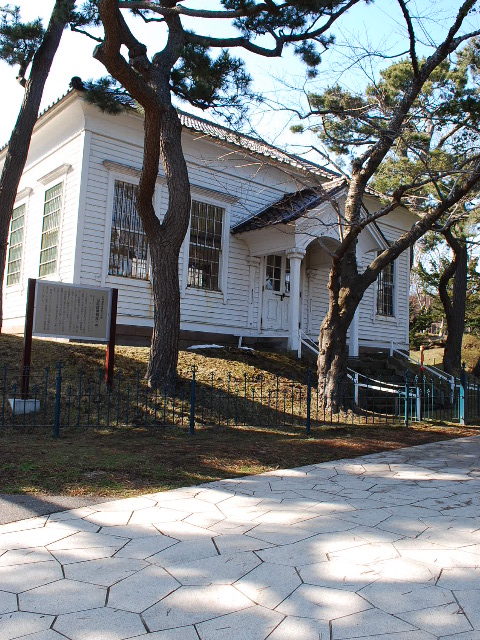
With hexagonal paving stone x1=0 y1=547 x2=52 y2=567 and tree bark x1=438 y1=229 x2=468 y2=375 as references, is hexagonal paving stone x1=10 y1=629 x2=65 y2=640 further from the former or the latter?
tree bark x1=438 y1=229 x2=468 y2=375

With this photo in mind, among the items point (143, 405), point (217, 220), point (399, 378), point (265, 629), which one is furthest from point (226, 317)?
point (265, 629)

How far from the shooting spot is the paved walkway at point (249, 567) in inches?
110

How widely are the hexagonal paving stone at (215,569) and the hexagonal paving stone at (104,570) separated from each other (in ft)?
0.85

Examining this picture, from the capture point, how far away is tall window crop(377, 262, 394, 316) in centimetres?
2152

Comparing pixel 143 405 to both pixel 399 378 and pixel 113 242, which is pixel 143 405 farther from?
pixel 399 378

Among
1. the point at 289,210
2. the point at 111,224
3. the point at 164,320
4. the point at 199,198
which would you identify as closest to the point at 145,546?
the point at 164,320

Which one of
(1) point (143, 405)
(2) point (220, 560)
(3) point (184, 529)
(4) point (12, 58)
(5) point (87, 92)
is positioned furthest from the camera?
(4) point (12, 58)

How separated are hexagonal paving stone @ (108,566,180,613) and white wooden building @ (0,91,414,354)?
9.56 m

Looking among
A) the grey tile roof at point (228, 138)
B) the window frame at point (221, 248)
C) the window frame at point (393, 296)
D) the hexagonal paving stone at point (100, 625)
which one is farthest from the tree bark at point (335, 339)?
the window frame at point (393, 296)

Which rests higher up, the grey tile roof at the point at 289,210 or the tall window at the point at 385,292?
the grey tile roof at the point at 289,210

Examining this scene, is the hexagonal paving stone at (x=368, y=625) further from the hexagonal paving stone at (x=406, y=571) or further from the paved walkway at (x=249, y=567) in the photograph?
the hexagonal paving stone at (x=406, y=571)

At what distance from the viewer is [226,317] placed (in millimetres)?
16156

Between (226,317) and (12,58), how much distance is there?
8.41 m

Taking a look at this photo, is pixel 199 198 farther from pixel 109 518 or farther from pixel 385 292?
pixel 109 518
